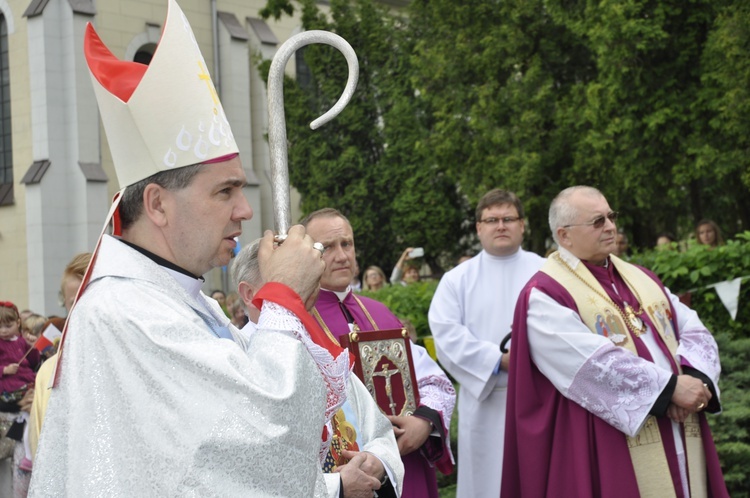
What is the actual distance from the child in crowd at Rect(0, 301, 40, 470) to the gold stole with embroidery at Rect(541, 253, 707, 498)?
4018mm

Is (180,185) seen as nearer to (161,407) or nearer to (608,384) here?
(161,407)

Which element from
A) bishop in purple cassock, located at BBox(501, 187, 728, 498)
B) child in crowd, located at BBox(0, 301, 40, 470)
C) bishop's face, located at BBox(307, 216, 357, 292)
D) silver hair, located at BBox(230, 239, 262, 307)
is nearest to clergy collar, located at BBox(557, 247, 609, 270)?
bishop in purple cassock, located at BBox(501, 187, 728, 498)

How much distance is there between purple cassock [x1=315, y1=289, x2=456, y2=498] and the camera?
4.64 metres

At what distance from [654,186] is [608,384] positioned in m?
12.4

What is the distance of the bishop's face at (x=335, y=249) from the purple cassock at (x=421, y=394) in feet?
0.36

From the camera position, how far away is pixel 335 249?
4805 mm

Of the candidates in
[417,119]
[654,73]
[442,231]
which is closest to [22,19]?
[417,119]

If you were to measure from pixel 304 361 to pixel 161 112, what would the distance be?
772 mm

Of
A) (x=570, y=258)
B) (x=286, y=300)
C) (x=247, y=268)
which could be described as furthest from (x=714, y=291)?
(x=286, y=300)

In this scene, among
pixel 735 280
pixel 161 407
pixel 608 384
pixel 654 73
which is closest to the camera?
pixel 161 407

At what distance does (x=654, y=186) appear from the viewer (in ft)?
55.6

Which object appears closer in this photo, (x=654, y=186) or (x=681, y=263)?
(x=681, y=263)

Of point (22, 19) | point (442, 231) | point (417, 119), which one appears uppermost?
point (22, 19)

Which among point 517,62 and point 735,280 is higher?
point 517,62
